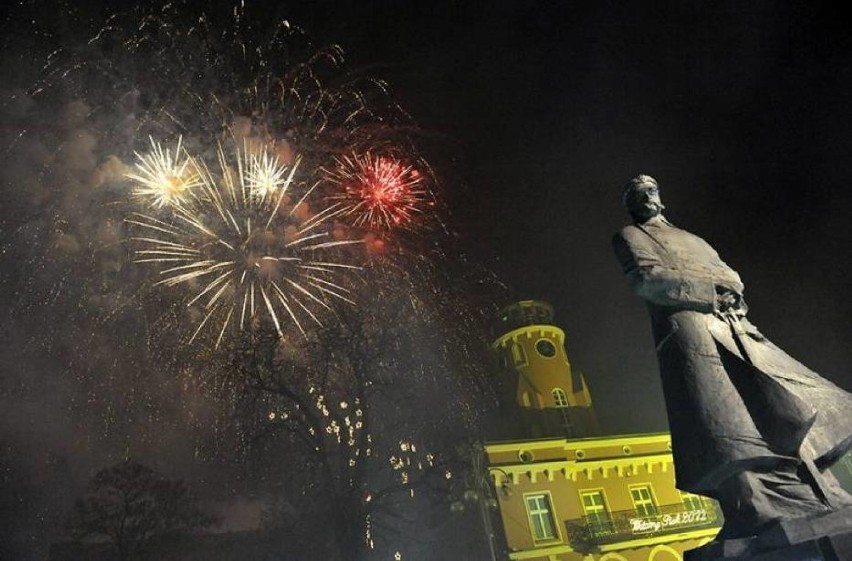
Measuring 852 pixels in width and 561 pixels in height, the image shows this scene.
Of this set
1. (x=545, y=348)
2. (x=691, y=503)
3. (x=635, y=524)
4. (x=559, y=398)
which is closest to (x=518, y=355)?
(x=545, y=348)

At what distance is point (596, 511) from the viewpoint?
25.7m

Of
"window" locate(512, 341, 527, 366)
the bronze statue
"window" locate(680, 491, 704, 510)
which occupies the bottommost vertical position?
the bronze statue

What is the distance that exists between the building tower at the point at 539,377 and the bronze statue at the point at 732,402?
91.0ft

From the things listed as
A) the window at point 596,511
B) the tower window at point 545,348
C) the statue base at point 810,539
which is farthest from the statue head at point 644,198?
the tower window at point 545,348

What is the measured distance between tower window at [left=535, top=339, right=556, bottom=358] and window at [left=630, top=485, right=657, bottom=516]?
858 centimetres

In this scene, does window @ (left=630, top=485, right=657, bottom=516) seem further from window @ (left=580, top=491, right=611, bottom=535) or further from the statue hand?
the statue hand

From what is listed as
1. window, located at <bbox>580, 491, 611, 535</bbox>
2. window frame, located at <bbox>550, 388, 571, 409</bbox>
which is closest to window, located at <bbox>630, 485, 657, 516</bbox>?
window, located at <bbox>580, 491, 611, 535</bbox>

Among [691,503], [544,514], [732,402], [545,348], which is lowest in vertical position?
[732,402]

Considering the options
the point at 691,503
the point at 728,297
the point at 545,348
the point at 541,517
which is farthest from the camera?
the point at 545,348

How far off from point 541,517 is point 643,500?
564 cm

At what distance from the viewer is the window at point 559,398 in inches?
1236

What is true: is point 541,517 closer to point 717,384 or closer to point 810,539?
point 717,384

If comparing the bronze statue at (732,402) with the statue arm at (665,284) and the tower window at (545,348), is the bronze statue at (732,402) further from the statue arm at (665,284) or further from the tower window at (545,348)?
the tower window at (545,348)

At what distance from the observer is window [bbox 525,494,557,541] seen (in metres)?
24.5
